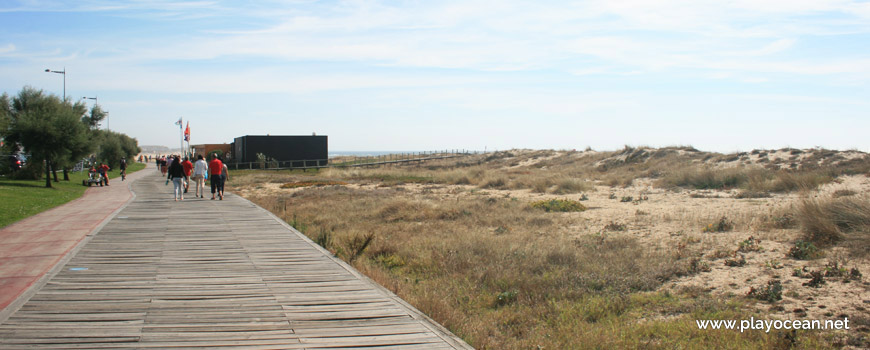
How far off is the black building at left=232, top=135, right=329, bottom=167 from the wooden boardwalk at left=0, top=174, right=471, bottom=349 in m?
48.5

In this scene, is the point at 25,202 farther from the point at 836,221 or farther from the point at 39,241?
the point at 836,221

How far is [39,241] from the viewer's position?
35.5 feet

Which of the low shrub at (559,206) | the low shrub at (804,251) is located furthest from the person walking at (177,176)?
the low shrub at (804,251)

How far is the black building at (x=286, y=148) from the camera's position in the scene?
5709 centimetres

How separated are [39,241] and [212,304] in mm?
7097

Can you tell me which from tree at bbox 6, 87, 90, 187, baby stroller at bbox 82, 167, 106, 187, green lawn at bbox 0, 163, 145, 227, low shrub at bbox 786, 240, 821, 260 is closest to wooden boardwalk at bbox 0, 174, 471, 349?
green lawn at bbox 0, 163, 145, 227

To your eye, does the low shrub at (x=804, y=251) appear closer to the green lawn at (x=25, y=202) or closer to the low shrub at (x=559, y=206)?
the low shrub at (x=559, y=206)

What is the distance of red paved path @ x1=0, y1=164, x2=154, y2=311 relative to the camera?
7.56m

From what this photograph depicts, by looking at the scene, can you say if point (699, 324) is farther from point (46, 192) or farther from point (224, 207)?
point (46, 192)

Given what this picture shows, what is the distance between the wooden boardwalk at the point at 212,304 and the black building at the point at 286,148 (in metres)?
48.5


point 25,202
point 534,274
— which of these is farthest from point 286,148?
point 534,274

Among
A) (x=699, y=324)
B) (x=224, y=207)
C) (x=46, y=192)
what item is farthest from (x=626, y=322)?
(x=46, y=192)

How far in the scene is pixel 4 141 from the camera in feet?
91.4

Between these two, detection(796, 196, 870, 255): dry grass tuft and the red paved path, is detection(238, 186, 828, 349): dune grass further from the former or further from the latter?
the red paved path
